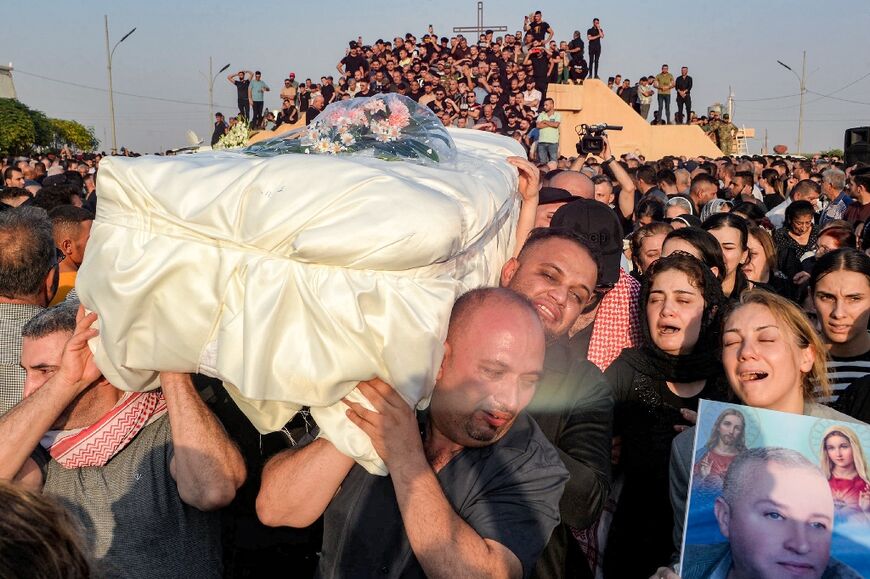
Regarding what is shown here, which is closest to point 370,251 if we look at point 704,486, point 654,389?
point 704,486

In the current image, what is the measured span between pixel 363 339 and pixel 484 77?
17.7 metres

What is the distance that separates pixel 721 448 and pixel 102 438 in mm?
1682

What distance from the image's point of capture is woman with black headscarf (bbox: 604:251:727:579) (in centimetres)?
288

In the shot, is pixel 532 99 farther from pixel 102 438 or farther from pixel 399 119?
pixel 102 438

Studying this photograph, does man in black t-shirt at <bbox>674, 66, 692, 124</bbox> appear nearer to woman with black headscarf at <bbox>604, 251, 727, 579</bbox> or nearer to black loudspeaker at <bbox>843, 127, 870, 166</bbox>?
black loudspeaker at <bbox>843, 127, 870, 166</bbox>

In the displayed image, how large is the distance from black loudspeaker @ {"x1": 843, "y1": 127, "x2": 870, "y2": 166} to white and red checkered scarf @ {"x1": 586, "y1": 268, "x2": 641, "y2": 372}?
9.22 metres

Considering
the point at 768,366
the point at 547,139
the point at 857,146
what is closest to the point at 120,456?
the point at 768,366

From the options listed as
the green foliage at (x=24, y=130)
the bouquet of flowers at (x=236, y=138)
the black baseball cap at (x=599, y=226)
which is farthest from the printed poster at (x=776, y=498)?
the green foliage at (x=24, y=130)

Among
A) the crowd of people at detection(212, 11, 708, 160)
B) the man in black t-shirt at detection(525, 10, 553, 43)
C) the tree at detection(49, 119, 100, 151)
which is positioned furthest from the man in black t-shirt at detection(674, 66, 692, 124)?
the tree at detection(49, 119, 100, 151)

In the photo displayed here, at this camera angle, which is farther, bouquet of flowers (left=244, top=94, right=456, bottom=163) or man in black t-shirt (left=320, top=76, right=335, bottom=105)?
man in black t-shirt (left=320, top=76, right=335, bottom=105)

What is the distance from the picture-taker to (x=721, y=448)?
2064 mm

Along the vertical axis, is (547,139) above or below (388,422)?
below

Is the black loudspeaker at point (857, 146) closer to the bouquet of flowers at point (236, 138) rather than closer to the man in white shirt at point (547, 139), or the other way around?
the man in white shirt at point (547, 139)

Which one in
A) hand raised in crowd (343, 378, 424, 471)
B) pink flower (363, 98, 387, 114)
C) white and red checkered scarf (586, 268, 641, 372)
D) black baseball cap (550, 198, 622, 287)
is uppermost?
pink flower (363, 98, 387, 114)
